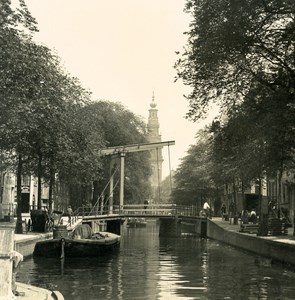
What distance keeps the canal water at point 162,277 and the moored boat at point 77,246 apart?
564mm

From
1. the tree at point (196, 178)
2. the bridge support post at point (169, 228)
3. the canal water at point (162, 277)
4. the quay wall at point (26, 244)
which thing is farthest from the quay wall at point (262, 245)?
the tree at point (196, 178)

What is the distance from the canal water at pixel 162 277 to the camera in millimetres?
14891

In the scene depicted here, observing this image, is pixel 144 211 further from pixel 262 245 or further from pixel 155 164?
pixel 155 164

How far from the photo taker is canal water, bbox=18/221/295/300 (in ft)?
48.9

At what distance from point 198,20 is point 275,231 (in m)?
12.8

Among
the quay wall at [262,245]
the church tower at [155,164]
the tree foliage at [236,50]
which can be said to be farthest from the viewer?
the church tower at [155,164]

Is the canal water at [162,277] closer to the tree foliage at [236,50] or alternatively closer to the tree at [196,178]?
the tree foliage at [236,50]

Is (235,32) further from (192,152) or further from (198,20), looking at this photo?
(192,152)

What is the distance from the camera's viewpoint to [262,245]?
2653 centimetres

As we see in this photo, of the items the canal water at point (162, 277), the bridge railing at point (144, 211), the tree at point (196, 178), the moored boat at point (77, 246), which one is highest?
the tree at point (196, 178)

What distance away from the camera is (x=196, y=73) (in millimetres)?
22922

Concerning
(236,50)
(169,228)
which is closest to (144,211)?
(169,228)

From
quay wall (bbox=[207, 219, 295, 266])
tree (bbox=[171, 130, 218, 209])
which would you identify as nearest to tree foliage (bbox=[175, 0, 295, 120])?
quay wall (bbox=[207, 219, 295, 266])

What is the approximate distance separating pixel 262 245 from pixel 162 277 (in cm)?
884
